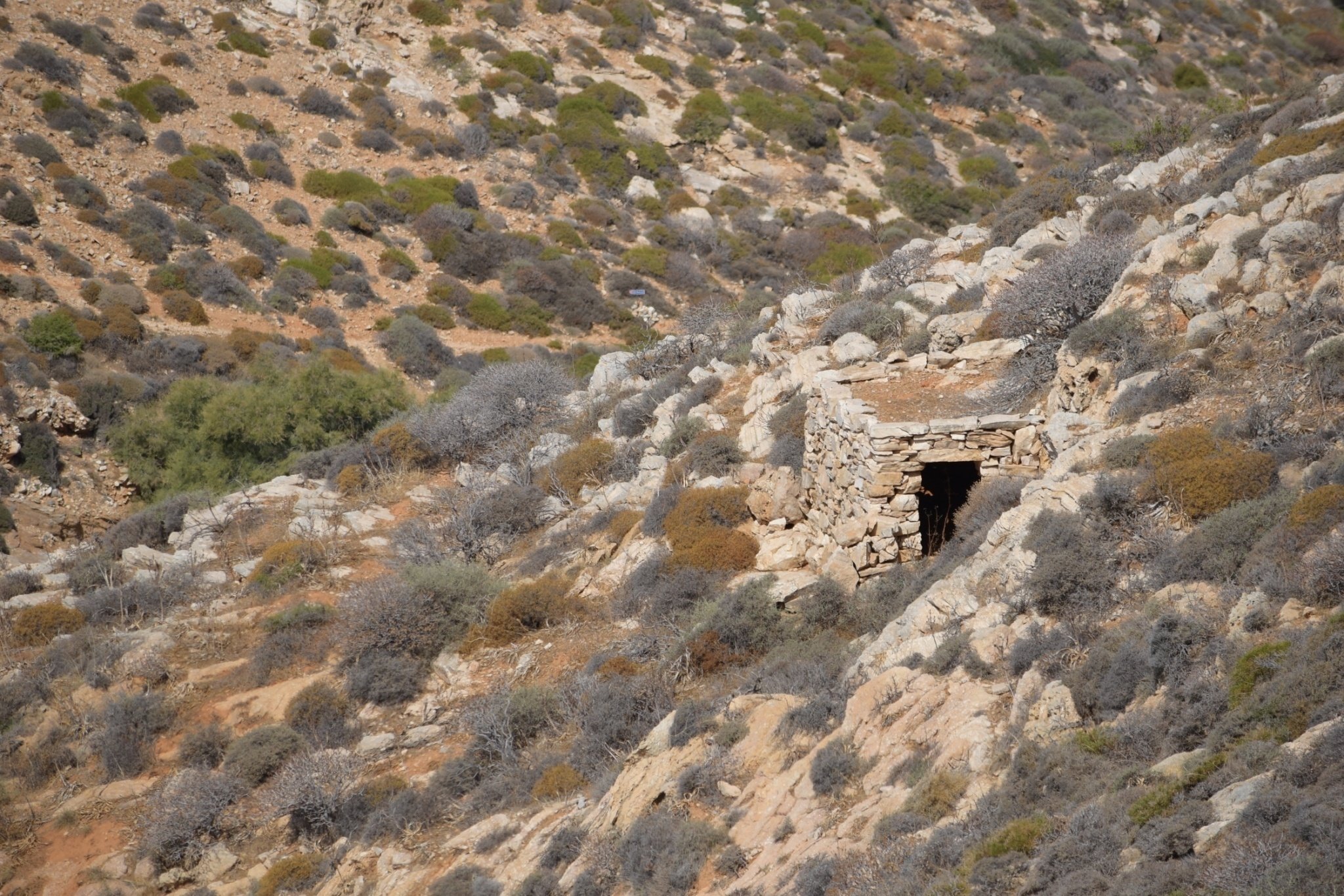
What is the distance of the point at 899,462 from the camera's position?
34.9 ft

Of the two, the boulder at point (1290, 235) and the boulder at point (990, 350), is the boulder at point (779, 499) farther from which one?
the boulder at point (1290, 235)

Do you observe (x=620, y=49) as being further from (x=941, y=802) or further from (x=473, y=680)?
(x=941, y=802)

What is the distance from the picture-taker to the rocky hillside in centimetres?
618

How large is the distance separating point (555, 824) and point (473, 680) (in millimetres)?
3806

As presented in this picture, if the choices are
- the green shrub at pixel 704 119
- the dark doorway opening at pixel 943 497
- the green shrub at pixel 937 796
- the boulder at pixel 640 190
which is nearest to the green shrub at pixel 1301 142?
the dark doorway opening at pixel 943 497

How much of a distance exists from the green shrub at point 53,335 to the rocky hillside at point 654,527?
12 centimetres

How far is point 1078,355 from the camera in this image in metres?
10.7

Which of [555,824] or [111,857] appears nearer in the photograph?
[555,824]

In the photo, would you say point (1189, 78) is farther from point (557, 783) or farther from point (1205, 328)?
point (557, 783)

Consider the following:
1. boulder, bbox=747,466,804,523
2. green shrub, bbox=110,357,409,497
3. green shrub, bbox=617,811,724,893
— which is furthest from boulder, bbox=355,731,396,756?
green shrub, bbox=110,357,409,497

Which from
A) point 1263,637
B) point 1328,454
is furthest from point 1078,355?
point 1263,637

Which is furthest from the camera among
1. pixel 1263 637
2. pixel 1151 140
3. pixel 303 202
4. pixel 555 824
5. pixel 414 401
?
pixel 303 202

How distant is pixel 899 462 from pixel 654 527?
12.5 ft

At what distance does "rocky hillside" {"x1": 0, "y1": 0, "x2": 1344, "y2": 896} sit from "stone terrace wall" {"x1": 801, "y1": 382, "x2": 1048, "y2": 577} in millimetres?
44
